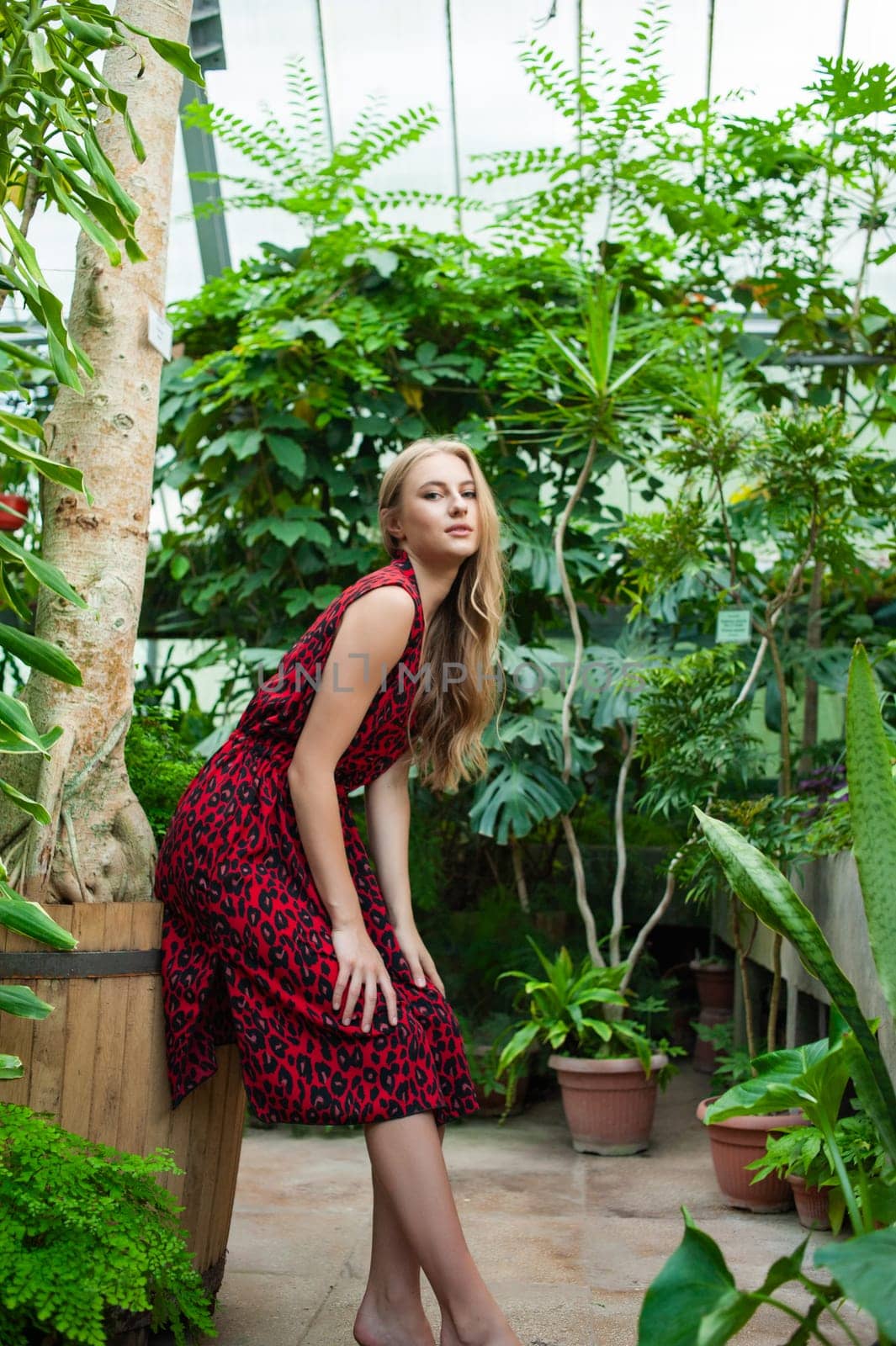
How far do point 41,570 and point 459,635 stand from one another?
753 millimetres

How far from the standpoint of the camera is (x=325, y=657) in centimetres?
178

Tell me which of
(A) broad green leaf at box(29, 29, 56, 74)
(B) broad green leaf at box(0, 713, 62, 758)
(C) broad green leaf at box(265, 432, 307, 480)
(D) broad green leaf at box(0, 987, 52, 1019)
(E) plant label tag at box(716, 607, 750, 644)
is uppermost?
(C) broad green leaf at box(265, 432, 307, 480)

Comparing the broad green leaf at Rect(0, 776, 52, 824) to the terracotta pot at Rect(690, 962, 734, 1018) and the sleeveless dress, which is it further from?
the terracotta pot at Rect(690, 962, 734, 1018)

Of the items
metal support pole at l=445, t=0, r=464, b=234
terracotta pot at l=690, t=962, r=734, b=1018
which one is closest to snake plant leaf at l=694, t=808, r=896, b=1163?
terracotta pot at l=690, t=962, r=734, b=1018

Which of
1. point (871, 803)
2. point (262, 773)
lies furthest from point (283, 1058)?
point (871, 803)

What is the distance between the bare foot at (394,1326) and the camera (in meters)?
1.72

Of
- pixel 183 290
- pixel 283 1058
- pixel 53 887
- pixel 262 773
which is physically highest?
pixel 183 290

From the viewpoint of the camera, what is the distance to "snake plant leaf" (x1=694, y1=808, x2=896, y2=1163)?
1.27 m

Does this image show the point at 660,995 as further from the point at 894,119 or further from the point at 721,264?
the point at 894,119

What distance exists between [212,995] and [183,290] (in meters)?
5.25

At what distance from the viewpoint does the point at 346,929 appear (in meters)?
1.70

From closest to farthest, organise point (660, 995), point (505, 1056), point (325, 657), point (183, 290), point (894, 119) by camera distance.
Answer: point (325, 657)
point (505, 1056)
point (894, 119)
point (660, 995)
point (183, 290)

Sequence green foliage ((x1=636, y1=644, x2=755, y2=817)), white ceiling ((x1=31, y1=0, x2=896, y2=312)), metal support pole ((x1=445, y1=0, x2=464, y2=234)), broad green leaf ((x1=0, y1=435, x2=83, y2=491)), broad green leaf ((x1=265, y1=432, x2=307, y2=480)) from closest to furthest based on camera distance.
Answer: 1. broad green leaf ((x1=0, y1=435, x2=83, y2=491))
2. green foliage ((x1=636, y1=644, x2=755, y2=817))
3. broad green leaf ((x1=265, y1=432, x2=307, y2=480))
4. white ceiling ((x1=31, y1=0, x2=896, y2=312))
5. metal support pole ((x1=445, y1=0, x2=464, y2=234))

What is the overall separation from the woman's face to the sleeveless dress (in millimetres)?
84
